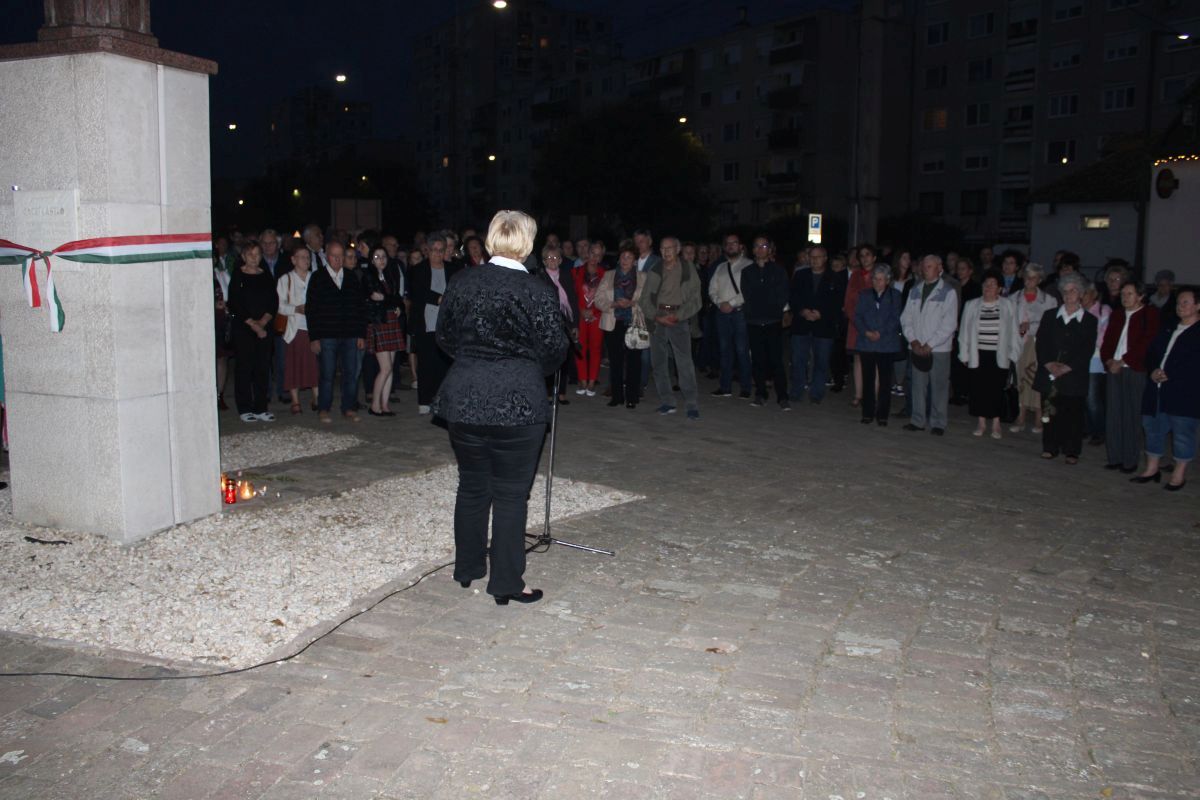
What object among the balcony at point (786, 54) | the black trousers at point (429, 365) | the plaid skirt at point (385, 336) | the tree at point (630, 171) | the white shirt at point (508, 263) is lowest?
the black trousers at point (429, 365)

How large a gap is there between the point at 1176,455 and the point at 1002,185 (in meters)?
51.3

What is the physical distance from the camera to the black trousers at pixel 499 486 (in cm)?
532

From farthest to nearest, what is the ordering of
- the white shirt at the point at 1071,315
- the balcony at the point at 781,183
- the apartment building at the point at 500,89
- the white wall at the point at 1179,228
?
the apartment building at the point at 500,89
the balcony at the point at 781,183
the white wall at the point at 1179,228
the white shirt at the point at 1071,315

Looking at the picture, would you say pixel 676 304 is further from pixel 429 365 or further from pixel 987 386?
pixel 987 386

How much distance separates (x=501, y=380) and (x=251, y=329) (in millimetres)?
6953

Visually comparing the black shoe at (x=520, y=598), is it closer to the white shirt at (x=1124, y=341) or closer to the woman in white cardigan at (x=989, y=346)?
the white shirt at (x=1124, y=341)

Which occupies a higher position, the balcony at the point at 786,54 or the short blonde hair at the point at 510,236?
the balcony at the point at 786,54

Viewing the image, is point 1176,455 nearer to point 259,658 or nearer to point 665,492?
point 665,492

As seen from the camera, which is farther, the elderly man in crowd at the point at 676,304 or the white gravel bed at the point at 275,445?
the elderly man in crowd at the point at 676,304

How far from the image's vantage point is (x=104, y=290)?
6.19m

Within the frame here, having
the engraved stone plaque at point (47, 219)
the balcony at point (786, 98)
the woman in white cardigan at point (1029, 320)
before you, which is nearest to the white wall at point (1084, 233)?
the balcony at point (786, 98)

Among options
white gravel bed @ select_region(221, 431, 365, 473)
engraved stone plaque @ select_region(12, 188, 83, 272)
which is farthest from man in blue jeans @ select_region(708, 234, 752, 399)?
engraved stone plaque @ select_region(12, 188, 83, 272)

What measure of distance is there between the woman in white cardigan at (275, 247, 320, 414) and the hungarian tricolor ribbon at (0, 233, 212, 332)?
488cm

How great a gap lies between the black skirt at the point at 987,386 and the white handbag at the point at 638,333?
3755 millimetres
